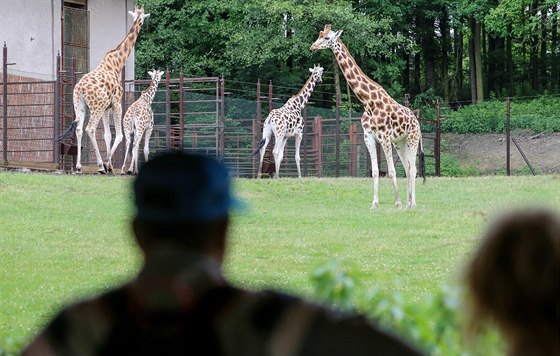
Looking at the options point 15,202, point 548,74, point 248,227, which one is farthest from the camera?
point 548,74

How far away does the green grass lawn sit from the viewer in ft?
36.2

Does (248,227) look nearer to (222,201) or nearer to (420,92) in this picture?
(222,201)

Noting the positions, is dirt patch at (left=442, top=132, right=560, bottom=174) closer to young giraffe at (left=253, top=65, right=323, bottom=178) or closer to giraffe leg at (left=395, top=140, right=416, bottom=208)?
young giraffe at (left=253, top=65, right=323, bottom=178)

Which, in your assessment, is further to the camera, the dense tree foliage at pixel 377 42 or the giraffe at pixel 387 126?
the dense tree foliage at pixel 377 42

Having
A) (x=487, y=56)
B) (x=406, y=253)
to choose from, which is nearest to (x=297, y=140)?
(x=406, y=253)

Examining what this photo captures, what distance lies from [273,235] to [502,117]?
29028mm

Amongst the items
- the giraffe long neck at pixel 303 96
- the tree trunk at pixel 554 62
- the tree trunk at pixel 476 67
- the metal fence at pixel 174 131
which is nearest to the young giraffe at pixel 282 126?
the giraffe long neck at pixel 303 96

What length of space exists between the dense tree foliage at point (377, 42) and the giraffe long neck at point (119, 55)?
53.6 feet

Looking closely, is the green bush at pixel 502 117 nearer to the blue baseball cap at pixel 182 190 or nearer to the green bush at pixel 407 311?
the green bush at pixel 407 311

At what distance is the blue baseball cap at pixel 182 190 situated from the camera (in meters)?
2.18

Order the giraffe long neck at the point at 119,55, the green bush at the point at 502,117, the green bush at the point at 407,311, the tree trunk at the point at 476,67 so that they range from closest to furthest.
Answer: the green bush at the point at 407,311 → the giraffe long neck at the point at 119,55 → the green bush at the point at 502,117 → the tree trunk at the point at 476,67

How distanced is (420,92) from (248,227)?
39732 millimetres

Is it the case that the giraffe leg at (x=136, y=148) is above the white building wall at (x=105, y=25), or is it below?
below

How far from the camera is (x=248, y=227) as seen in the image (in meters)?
15.9
